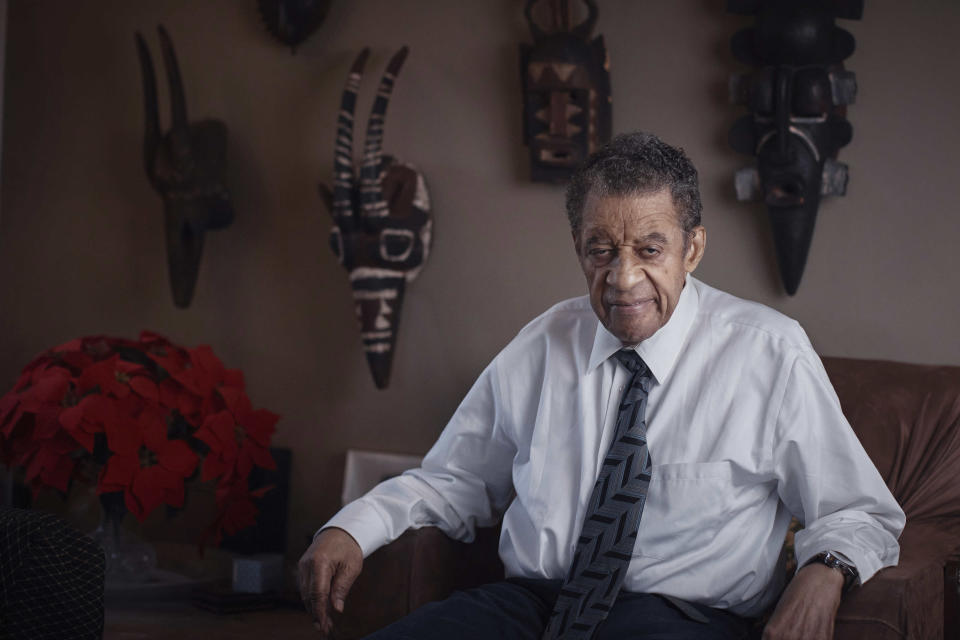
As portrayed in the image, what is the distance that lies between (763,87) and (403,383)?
1.25 m

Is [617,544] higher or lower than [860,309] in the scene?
lower

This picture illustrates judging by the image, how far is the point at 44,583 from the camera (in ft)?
5.90

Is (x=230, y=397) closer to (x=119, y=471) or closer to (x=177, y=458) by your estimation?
(x=177, y=458)

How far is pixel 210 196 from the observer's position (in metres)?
3.11

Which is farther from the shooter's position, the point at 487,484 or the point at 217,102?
the point at 217,102

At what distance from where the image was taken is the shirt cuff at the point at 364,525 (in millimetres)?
1842

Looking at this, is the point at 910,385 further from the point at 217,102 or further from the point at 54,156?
the point at 54,156

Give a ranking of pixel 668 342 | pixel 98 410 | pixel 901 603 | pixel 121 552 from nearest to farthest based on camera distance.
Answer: pixel 901 603 < pixel 668 342 < pixel 98 410 < pixel 121 552

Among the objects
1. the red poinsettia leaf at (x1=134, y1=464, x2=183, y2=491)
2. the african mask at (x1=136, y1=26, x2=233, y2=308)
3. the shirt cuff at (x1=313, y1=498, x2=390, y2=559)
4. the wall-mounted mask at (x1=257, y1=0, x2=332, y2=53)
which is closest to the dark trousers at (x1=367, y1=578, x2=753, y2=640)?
the shirt cuff at (x1=313, y1=498, x2=390, y2=559)

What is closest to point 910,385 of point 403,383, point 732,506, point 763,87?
point 732,506

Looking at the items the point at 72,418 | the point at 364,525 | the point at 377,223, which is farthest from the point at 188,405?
the point at 364,525

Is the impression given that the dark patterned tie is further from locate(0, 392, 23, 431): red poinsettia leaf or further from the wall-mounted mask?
the wall-mounted mask

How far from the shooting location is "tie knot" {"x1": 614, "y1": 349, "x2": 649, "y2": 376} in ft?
6.18

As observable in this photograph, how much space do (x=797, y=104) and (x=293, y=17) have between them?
4.66 feet
